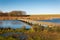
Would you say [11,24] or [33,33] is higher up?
[11,24]

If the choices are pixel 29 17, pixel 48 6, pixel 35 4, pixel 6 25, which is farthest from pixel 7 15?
pixel 48 6

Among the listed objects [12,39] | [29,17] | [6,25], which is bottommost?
[12,39]

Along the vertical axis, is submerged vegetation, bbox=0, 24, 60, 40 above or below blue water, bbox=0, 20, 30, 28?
below

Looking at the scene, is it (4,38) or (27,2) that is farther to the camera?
(27,2)

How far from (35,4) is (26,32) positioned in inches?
19.4

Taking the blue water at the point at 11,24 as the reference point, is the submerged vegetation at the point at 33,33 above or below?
below

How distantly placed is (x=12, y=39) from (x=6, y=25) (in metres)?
0.25

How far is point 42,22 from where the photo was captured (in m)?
1.92

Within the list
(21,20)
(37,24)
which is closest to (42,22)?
(37,24)

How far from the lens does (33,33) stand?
1.86 meters

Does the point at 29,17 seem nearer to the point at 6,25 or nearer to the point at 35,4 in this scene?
the point at 35,4

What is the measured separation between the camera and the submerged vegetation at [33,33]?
72.0 inches

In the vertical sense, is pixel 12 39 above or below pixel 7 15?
below

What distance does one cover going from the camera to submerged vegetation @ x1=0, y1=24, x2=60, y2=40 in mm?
1829
